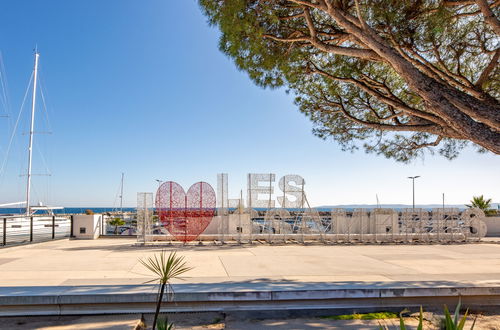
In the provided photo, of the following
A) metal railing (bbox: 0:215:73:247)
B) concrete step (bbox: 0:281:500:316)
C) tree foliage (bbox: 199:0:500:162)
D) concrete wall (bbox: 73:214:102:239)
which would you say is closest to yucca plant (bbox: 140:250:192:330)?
concrete step (bbox: 0:281:500:316)

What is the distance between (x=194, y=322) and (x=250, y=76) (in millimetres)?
5632

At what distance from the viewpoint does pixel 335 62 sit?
9.50 metres

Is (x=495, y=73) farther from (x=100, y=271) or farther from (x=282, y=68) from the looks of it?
(x=100, y=271)

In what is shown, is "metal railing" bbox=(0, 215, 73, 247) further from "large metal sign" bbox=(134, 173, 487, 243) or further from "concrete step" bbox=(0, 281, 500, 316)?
"concrete step" bbox=(0, 281, 500, 316)

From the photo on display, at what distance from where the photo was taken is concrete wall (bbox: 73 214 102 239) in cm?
1496

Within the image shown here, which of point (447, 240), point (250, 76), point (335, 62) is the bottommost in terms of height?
point (447, 240)

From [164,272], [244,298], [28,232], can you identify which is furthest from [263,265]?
[28,232]

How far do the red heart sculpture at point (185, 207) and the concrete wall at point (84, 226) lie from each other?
4.19 m

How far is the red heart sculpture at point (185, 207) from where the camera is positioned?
1262 centimetres

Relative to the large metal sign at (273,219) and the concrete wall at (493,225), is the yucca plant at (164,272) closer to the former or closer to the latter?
the large metal sign at (273,219)

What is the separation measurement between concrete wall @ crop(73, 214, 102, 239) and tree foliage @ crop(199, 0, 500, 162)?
1033 centimetres

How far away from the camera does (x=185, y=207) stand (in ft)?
41.7

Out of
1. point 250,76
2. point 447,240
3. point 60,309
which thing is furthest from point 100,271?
point 447,240

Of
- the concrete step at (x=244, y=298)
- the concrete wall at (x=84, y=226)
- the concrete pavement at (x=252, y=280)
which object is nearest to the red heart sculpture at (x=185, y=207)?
the concrete pavement at (x=252, y=280)
